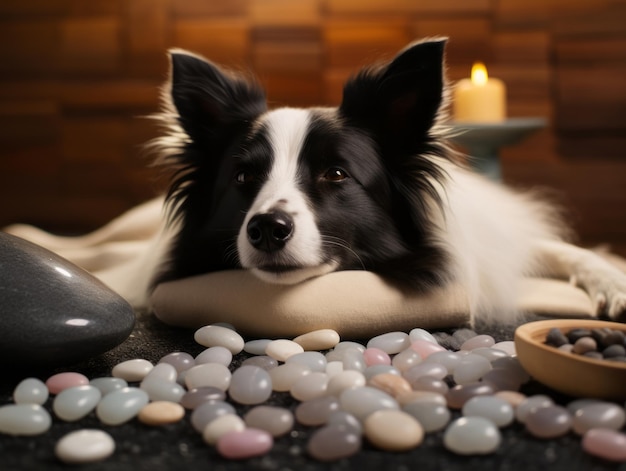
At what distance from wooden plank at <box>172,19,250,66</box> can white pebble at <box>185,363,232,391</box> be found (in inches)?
106

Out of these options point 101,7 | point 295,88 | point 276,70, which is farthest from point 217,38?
point 101,7

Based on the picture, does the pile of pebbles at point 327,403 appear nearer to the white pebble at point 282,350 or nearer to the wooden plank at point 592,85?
the white pebble at point 282,350

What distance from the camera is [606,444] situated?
2.44 feet

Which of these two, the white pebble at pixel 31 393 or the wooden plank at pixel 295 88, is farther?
the wooden plank at pixel 295 88

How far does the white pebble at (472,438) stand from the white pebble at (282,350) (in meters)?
0.46

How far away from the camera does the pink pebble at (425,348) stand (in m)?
1.18

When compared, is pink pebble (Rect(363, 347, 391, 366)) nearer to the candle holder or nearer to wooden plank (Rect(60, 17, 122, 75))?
the candle holder

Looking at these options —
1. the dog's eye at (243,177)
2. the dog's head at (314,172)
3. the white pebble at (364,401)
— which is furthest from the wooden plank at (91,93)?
the white pebble at (364,401)

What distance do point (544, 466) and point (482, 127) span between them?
1816 mm

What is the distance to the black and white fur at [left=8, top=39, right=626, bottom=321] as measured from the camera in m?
1.40

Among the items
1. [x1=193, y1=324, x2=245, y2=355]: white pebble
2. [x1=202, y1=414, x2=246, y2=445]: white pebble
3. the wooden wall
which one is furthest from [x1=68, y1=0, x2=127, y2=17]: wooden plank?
[x1=202, y1=414, x2=246, y2=445]: white pebble

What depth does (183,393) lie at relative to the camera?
3.23 feet

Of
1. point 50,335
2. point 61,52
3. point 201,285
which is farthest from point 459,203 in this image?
point 61,52

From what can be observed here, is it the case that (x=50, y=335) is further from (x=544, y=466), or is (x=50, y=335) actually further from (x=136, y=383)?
(x=544, y=466)
